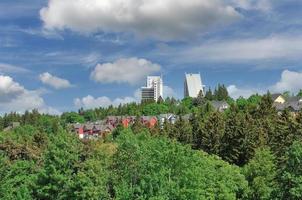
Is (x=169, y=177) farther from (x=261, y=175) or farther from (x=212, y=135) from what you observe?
(x=212, y=135)

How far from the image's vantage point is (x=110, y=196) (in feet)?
147

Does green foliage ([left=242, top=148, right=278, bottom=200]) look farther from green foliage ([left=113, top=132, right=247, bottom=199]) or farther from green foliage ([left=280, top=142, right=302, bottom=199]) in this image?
green foliage ([left=280, top=142, right=302, bottom=199])

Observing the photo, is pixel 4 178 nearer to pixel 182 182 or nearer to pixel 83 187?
pixel 83 187

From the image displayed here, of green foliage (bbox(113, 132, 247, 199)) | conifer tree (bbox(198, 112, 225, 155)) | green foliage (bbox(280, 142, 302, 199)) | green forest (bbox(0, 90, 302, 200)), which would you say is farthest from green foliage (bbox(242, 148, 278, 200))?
conifer tree (bbox(198, 112, 225, 155))

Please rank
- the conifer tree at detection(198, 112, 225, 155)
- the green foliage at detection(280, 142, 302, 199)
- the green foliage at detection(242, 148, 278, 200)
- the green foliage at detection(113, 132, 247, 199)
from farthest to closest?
the conifer tree at detection(198, 112, 225, 155), the green foliage at detection(242, 148, 278, 200), the green foliage at detection(113, 132, 247, 199), the green foliage at detection(280, 142, 302, 199)

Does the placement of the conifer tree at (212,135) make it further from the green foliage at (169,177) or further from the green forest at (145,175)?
the green foliage at (169,177)

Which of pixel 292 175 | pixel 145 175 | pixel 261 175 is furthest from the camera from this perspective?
pixel 261 175

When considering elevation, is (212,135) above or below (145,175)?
above

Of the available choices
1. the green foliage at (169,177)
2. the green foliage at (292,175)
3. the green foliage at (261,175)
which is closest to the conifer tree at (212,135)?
the green foliage at (261,175)

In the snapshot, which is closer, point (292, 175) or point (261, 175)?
point (292, 175)

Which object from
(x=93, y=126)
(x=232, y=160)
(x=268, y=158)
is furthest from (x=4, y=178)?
(x=93, y=126)

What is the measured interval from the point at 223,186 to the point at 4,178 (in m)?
19.7

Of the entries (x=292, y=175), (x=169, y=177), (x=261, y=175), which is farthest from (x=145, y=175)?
(x=261, y=175)

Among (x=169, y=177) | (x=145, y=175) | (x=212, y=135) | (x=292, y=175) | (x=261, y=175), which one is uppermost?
(x=212, y=135)
